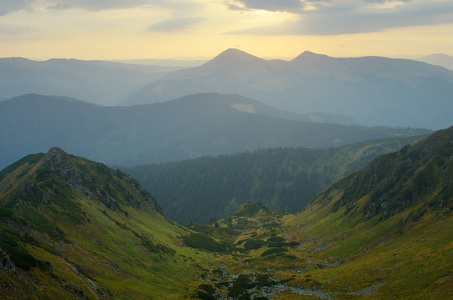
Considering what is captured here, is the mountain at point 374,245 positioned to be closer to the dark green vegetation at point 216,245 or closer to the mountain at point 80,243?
the dark green vegetation at point 216,245

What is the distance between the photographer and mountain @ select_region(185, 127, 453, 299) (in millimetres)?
58094

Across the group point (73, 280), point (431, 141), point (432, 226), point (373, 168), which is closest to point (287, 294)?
point (432, 226)

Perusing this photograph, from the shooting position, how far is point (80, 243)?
6519cm

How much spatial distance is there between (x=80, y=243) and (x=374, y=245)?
68.0 m

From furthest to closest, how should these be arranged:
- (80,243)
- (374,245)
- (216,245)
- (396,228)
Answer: (216,245), (396,228), (374,245), (80,243)

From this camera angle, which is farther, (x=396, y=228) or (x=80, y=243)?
(x=396, y=228)

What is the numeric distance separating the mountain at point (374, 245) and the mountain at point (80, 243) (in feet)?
40.8

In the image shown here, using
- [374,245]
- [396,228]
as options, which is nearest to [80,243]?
[374,245]

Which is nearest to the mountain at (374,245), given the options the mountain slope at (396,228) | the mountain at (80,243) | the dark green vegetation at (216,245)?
the mountain slope at (396,228)

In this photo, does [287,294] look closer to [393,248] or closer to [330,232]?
[393,248]

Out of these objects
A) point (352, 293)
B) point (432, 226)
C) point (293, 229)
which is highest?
point (432, 226)

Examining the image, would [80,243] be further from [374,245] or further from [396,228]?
[396,228]

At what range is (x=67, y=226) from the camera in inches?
2758

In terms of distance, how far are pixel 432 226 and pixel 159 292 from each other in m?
59.7
